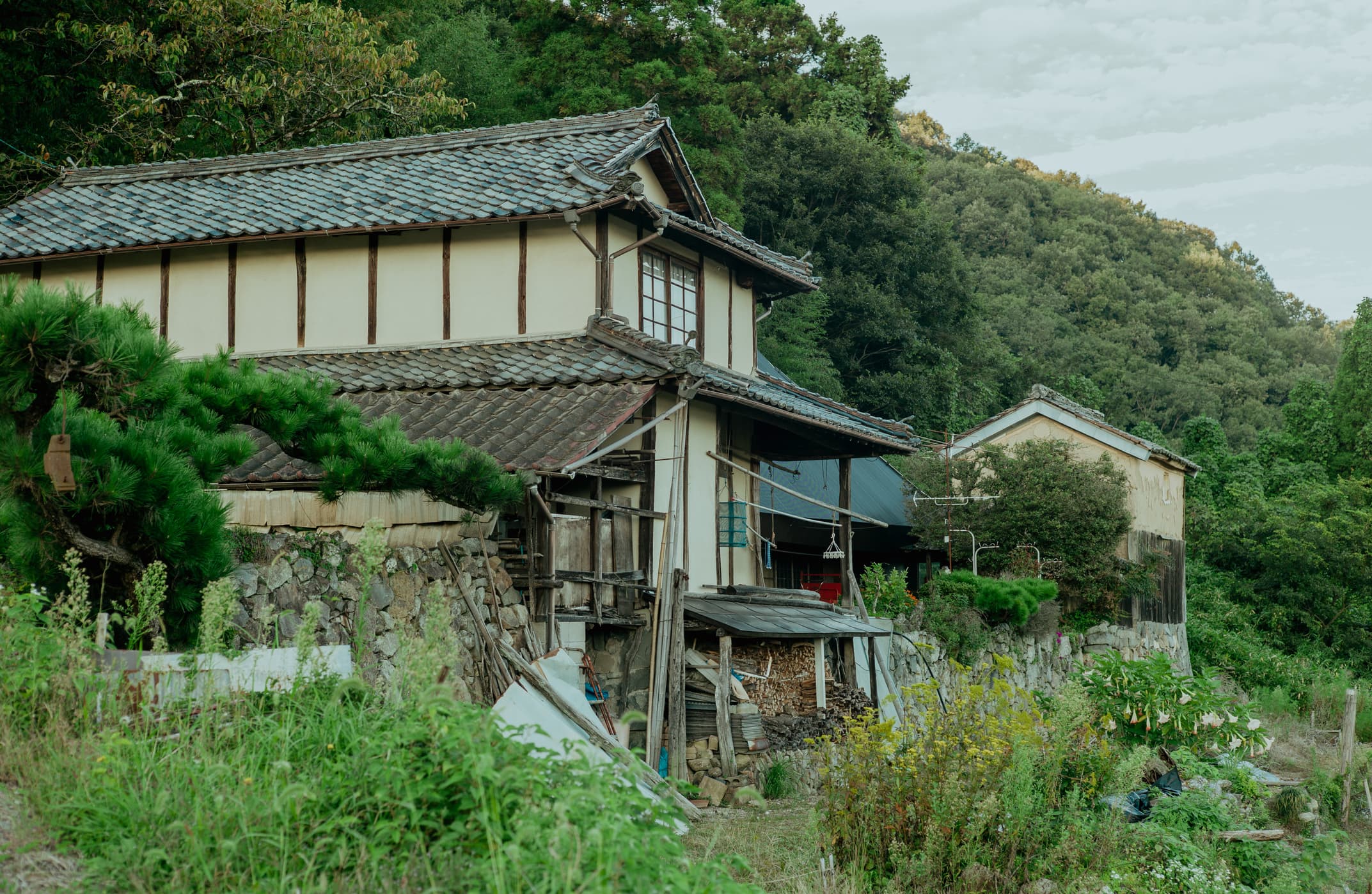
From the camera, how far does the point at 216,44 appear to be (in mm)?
24859

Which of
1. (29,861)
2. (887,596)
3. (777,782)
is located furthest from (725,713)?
(29,861)

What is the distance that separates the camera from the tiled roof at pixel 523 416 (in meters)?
12.7

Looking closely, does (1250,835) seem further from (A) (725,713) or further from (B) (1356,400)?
(B) (1356,400)

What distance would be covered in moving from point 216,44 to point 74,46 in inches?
128

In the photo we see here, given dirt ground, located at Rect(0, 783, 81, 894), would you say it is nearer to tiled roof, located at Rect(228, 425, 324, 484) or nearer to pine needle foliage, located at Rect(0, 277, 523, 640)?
pine needle foliage, located at Rect(0, 277, 523, 640)

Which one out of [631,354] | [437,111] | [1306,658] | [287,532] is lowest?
[1306,658]

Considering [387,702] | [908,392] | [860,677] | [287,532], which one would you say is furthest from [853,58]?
[387,702]

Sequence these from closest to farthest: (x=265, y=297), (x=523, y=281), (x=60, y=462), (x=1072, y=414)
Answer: (x=60, y=462) < (x=523, y=281) < (x=265, y=297) < (x=1072, y=414)

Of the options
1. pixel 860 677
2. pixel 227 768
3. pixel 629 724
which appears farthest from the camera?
pixel 860 677

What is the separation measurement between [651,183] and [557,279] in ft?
9.95

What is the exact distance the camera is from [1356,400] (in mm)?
41625

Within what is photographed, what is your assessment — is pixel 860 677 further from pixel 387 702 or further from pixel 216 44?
pixel 216 44

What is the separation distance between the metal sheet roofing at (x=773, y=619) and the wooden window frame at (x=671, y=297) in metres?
3.80

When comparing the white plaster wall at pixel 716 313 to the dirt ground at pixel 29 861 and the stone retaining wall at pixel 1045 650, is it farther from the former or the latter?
the dirt ground at pixel 29 861
